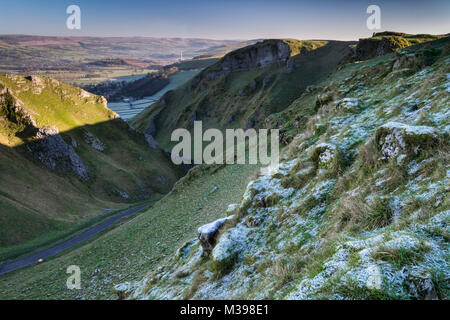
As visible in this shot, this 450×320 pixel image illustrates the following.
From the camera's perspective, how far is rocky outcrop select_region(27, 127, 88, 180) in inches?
2271

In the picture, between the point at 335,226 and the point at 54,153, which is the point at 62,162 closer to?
the point at 54,153

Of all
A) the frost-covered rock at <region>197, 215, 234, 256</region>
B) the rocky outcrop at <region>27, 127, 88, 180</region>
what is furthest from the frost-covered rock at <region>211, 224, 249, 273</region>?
the rocky outcrop at <region>27, 127, 88, 180</region>

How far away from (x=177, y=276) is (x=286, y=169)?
6655 mm

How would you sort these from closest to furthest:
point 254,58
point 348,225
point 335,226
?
point 348,225, point 335,226, point 254,58

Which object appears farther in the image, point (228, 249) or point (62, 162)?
Result: point (62, 162)

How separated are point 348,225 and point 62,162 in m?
68.6

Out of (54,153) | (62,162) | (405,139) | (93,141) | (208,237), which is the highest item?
(405,139)

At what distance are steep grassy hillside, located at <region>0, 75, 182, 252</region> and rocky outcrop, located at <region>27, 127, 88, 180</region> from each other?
0.60 ft

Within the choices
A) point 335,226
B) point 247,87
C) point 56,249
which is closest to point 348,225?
point 335,226

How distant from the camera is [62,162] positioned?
6022cm

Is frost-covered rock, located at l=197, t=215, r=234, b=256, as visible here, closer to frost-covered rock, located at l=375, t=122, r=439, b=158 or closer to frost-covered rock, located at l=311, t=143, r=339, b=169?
frost-covered rock, located at l=311, t=143, r=339, b=169

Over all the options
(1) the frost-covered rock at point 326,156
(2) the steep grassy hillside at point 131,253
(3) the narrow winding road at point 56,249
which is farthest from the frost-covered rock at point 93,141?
(1) the frost-covered rock at point 326,156

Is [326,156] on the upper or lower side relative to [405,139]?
lower
